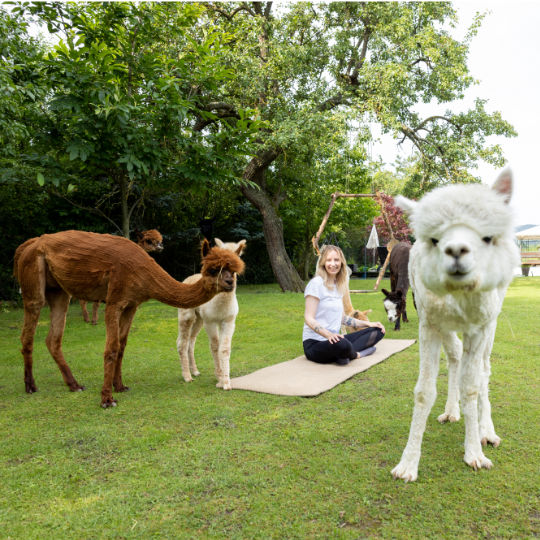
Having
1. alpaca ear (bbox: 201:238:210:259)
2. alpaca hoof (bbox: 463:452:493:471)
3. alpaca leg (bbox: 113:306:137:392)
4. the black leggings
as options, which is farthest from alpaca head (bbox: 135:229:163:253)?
alpaca hoof (bbox: 463:452:493:471)

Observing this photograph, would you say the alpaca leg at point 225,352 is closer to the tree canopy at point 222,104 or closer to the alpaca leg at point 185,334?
the alpaca leg at point 185,334

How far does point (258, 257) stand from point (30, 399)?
18441 millimetres

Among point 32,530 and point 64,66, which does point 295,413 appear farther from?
point 64,66

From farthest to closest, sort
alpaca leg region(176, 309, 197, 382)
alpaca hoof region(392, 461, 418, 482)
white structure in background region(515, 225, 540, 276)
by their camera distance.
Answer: white structure in background region(515, 225, 540, 276) < alpaca leg region(176, 309, 197, 382) < alpaca hoof region(392, 461, 418, 482)

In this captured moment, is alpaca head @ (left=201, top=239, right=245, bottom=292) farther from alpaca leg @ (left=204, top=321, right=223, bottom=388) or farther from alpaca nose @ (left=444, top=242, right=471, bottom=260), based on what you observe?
alpaca nose @ (left=444, top=242, right=471, bottom=260)

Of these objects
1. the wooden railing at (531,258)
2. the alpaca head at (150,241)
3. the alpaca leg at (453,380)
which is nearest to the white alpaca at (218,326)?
the alpaca leg at (453,380)

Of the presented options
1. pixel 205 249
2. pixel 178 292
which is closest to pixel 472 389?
pixel 205 249

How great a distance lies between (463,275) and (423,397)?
1034 mm

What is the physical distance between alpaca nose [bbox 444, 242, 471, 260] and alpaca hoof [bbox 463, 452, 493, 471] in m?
1.59

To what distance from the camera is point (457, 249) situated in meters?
2.05

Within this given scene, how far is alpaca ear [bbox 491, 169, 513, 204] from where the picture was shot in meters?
2.22

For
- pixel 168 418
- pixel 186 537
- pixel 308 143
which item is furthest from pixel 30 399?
pixel 308 143

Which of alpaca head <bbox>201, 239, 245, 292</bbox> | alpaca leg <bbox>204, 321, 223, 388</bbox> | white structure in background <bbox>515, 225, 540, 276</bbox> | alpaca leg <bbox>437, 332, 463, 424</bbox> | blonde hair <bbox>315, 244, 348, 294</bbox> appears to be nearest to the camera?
alpaca leg <bbox>437, 332, 463, 424</bbox>

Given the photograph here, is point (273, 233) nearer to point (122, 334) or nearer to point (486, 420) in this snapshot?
point (122, 334)
